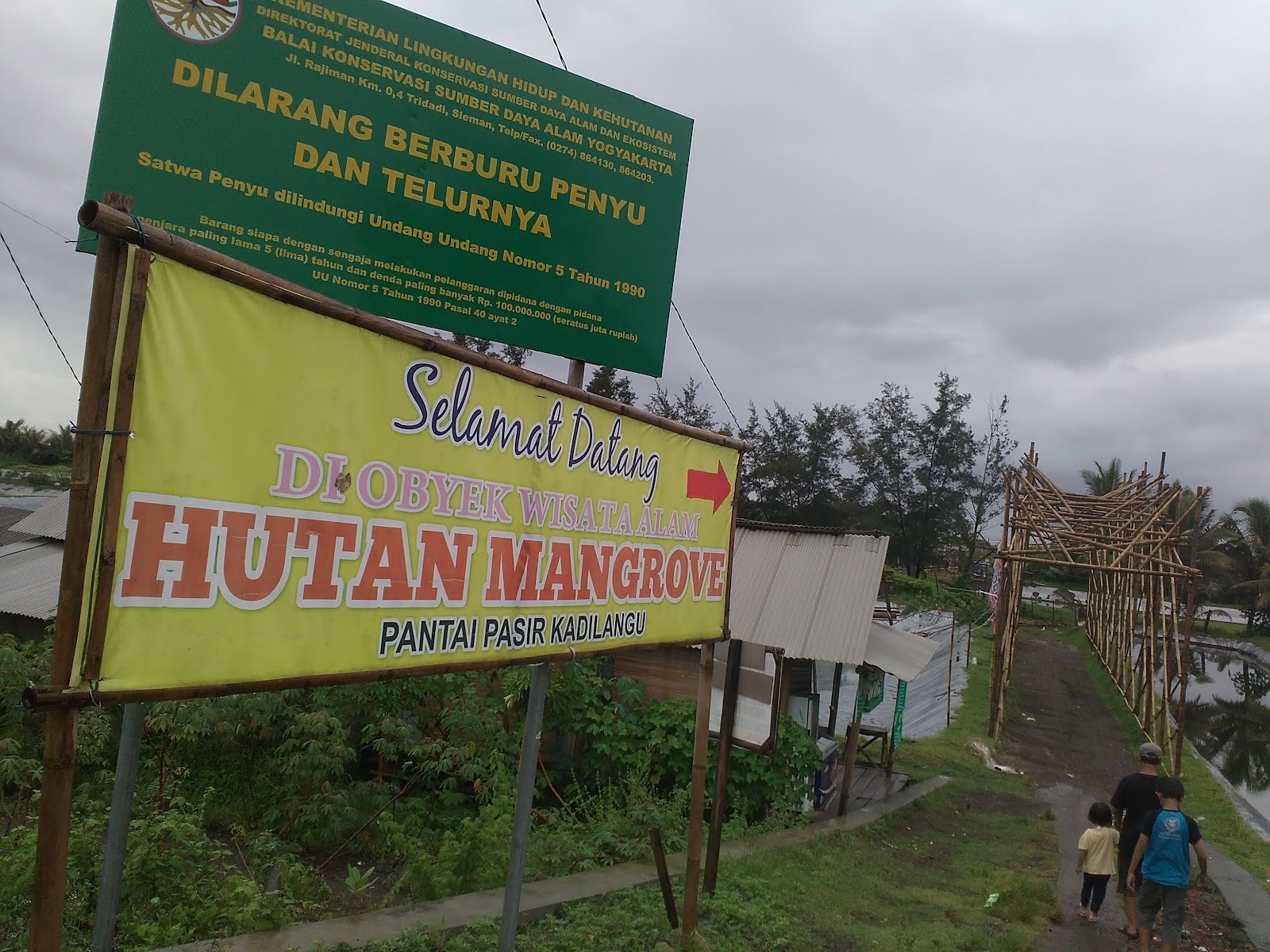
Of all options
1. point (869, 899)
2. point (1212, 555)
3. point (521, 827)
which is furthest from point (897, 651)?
point (1212, 555)

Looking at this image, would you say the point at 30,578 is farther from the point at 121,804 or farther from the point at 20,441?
the point at 20,441

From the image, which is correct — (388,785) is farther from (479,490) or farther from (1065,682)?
(1065,682)

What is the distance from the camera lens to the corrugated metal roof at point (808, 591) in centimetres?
898

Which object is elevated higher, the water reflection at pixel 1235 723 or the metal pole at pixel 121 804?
the metal pole at pixel 121 804

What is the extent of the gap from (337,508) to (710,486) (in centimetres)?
270

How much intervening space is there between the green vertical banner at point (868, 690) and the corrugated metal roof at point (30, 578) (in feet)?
28.7

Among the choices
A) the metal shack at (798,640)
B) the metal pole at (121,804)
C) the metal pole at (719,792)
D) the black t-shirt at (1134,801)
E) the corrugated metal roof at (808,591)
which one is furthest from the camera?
the corrugated metal roof at (808,591)

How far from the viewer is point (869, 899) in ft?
22.4

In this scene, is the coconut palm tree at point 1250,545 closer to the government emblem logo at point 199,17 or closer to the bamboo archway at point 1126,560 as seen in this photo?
the bamboo archway at point 1126,560

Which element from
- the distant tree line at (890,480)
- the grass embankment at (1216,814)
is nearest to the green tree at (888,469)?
the distant tree line at (890,480)

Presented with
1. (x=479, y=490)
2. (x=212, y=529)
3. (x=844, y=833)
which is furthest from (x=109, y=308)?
(x=844, y=833)

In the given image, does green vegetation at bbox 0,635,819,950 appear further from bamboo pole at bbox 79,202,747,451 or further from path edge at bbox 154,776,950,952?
bamboo pole at bbox 79,202,747,451

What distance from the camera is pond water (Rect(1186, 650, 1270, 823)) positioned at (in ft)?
55.7

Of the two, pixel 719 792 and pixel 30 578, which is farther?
pixel 30 578
